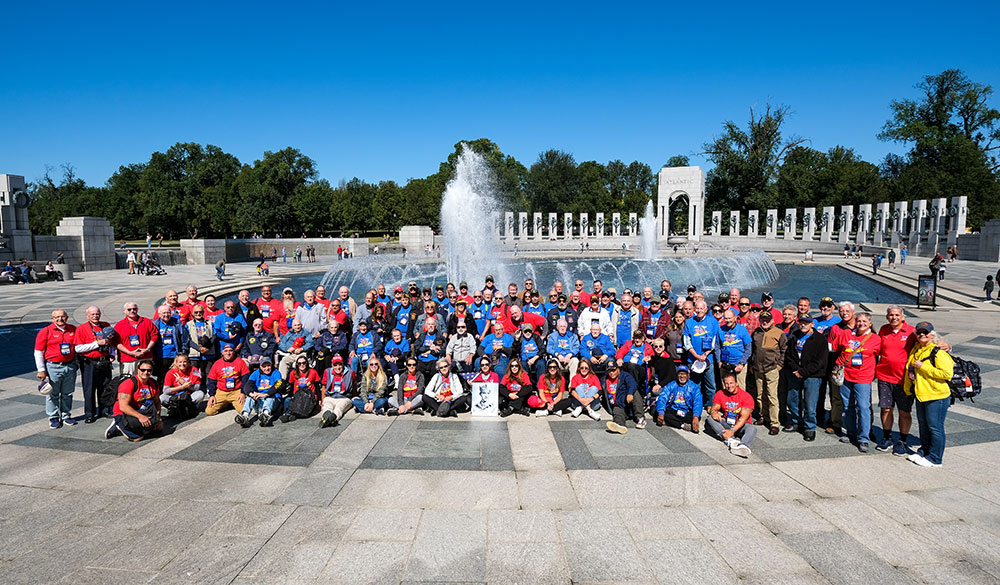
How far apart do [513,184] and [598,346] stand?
7095 centimetres

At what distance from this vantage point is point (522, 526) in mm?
5078

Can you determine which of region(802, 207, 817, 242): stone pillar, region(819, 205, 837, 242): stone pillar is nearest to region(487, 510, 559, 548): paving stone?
region(819, 205, 837, 242): stone pillar

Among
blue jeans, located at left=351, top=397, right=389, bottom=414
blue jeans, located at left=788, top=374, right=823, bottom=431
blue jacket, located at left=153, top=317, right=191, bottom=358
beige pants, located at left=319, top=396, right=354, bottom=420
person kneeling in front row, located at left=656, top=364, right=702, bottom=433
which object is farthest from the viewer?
blue jacket, located at left=153, top=317, right=191, bottom=358

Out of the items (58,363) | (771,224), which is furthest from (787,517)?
(771,224)

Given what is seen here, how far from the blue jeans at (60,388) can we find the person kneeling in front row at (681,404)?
8.69 metres

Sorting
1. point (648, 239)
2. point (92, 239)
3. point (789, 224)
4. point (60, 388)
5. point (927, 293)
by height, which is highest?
point (789, 224)

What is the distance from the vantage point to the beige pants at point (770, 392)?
7.29 meters

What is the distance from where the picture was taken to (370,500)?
5.58 m

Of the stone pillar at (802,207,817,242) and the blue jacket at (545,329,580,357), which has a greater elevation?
the stone pillar at (802,207,817,242)

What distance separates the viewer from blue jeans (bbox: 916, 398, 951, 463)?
20.2 feet

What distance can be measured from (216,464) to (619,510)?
4.86 m

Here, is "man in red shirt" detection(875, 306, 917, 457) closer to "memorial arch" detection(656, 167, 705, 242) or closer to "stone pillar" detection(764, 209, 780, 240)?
"stone pillar" detection(764, 209, 780, 240)

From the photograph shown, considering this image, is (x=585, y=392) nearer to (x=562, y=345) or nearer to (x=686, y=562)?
(x=562, y=345)

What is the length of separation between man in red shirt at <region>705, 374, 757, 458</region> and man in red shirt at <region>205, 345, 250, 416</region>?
7007 mm
